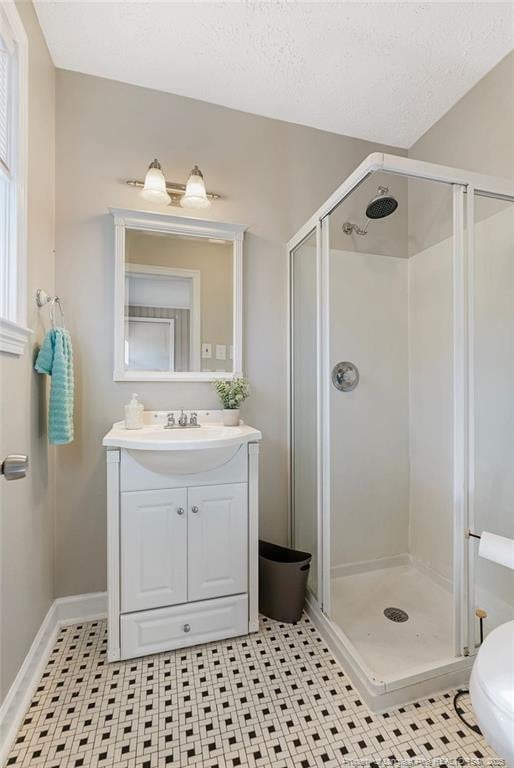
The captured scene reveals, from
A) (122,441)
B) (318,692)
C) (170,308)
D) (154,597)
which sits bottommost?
(318,692)

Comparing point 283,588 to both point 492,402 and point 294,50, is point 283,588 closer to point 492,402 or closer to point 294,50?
point 492,402

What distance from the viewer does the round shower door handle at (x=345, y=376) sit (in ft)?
6.92

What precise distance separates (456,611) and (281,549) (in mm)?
839

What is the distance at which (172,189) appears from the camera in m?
1.86

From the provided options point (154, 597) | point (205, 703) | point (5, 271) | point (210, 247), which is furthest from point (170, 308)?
point (205, 703)

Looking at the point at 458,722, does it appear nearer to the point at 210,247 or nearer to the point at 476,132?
the point at 210,247

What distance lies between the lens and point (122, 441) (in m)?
1.38

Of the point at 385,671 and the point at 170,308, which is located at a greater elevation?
the point at 170,308

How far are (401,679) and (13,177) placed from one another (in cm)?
232

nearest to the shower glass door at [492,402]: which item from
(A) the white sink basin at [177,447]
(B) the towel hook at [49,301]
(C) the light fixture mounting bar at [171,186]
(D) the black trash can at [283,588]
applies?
(D) the black trash can at [283,588]

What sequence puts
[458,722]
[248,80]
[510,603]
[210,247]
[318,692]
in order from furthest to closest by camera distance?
1. [210,247]
2. [248,80]
3. [510,603]
4. [318,692]
5. [458,722]

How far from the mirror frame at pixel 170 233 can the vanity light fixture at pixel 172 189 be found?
0.24 ft

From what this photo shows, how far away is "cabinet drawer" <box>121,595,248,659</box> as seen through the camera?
146cm

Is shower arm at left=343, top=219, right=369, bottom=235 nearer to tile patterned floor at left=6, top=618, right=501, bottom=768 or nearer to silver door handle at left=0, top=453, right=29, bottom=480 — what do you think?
silver door handle at left=0, top=453, right=29, bottom=480
